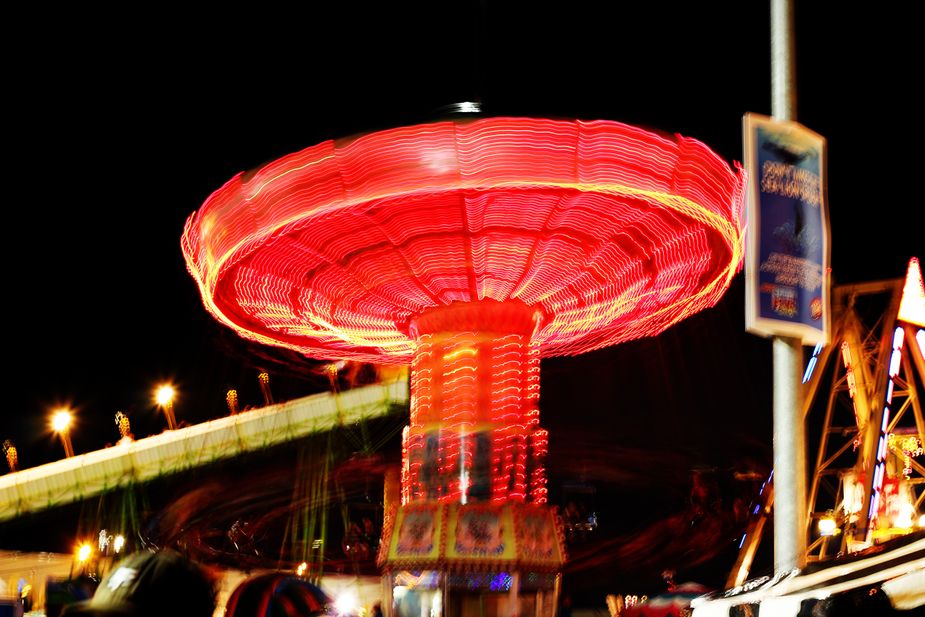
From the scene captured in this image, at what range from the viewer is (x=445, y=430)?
52.6ft

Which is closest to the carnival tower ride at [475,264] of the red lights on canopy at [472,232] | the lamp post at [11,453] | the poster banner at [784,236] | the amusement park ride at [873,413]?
the red lights on canopy at [472,232]

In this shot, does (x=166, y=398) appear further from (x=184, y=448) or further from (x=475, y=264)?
(x=475, y=264)

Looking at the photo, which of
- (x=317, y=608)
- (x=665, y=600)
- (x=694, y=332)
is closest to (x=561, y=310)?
(x=665, y=600)

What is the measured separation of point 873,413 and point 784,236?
25690 mm

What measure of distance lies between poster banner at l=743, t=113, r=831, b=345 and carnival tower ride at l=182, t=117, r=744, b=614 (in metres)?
3.69

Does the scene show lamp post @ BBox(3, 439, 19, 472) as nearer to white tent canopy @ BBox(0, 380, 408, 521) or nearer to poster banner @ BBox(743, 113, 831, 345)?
white tent canopy @ BBox(0, 380, 408, 521)

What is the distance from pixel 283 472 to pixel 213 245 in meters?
20.6

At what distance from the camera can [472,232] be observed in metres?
16.0

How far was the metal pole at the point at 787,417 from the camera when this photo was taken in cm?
977

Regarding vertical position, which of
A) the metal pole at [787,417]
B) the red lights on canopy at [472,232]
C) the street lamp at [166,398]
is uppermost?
the street lamp at [166,398]

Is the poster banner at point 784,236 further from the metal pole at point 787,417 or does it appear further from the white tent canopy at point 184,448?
the white tent canopy at point 184,448

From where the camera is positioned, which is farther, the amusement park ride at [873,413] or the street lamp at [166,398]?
the street lamp at [166,398]

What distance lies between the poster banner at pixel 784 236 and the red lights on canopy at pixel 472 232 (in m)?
3.69

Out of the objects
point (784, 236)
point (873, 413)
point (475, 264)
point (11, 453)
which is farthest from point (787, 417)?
point (11, 453)
